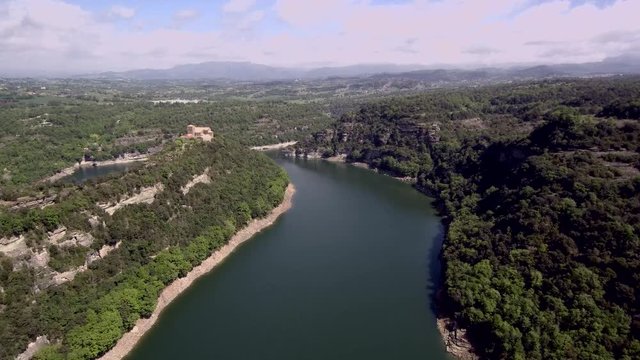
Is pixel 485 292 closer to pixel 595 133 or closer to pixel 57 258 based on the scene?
pixel 595 133

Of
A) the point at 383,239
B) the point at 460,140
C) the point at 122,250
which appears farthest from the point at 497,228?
the point at 460,140

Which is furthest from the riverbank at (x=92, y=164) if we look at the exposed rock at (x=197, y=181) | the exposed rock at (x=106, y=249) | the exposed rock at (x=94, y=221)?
the exposed rock at (x=106, y=249)

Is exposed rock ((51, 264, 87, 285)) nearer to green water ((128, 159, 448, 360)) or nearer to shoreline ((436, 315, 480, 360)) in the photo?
green water ((128, 159, 448, 360))

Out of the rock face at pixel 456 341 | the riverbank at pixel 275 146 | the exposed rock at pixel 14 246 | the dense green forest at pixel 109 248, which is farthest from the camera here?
the riverbank at pixel 275 146

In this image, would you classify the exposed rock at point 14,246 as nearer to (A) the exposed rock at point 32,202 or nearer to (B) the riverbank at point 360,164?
(A) the exposed rock at point 32,202

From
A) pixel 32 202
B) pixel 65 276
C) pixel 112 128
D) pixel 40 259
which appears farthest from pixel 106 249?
pixel 112 128

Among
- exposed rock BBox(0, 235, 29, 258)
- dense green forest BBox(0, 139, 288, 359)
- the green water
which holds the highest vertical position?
exposed rock BBox(0, 235, 29, 258)

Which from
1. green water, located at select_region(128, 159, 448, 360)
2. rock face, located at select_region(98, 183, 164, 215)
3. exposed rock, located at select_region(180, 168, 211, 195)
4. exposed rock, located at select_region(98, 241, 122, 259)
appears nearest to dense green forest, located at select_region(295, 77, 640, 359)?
green water, located at select_region(128, 159, 448, 360)
